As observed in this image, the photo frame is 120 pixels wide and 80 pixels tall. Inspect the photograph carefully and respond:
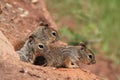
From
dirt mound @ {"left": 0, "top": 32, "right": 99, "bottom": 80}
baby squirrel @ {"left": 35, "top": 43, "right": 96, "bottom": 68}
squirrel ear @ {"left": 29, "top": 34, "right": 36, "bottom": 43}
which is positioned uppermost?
squirrel ear @ {"left": 29, "top": 34, "right": 36, "bottom": 43}

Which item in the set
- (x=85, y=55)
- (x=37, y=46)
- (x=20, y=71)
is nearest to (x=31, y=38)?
(x=37, y=46)

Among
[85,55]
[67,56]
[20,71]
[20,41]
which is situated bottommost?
[20,71]

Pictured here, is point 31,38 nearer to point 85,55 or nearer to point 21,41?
point 21,41

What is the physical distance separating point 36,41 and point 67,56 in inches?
18.6

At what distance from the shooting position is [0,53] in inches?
259

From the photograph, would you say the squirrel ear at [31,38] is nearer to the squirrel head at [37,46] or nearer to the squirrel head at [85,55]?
the squirrel head at [37,46]

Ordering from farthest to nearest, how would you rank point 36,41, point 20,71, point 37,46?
point 36,41 < point 37,46 < point 20,71

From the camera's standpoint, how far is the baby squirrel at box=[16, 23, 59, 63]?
25.3 ft

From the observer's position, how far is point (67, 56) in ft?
26.4

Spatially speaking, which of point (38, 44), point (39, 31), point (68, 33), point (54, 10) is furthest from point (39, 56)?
point (54, 10)

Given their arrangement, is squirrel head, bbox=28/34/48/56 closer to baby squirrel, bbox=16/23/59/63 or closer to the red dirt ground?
baby squirrel, bbox=16/23/59/63

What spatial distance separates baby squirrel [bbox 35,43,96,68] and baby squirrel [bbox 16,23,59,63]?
121 millimetres

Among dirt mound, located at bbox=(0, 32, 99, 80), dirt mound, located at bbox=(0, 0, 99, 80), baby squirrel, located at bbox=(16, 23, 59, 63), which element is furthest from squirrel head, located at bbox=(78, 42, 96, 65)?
dirt mound, located at bbox=(0, 32, 99, 80)

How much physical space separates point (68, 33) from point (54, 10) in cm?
170
